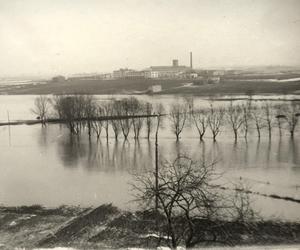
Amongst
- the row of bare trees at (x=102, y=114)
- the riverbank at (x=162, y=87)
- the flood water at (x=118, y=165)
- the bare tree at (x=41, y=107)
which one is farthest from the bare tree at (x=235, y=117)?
the bare tree at (x=41, y=107)

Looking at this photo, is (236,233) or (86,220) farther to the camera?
(86,220)

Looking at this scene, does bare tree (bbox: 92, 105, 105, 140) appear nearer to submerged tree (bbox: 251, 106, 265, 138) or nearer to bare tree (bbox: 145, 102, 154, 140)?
bare tree (bbox: 145, 102, 154, 140)

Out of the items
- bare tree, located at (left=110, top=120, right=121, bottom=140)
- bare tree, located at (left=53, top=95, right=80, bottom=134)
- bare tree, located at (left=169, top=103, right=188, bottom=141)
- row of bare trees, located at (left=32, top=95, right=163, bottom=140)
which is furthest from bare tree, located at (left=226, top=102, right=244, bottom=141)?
bare tree, located at (left=53, top=95, right=80, bottom=134)

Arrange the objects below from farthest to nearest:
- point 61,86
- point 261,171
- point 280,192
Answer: point 61,86
point 261,171
point 280,192

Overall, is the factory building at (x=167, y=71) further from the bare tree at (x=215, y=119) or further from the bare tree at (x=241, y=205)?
the bare tree at (x=241, y=205)

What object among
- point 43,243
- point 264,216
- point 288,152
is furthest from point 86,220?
point 288,152

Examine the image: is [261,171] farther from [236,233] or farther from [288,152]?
[236,233]
